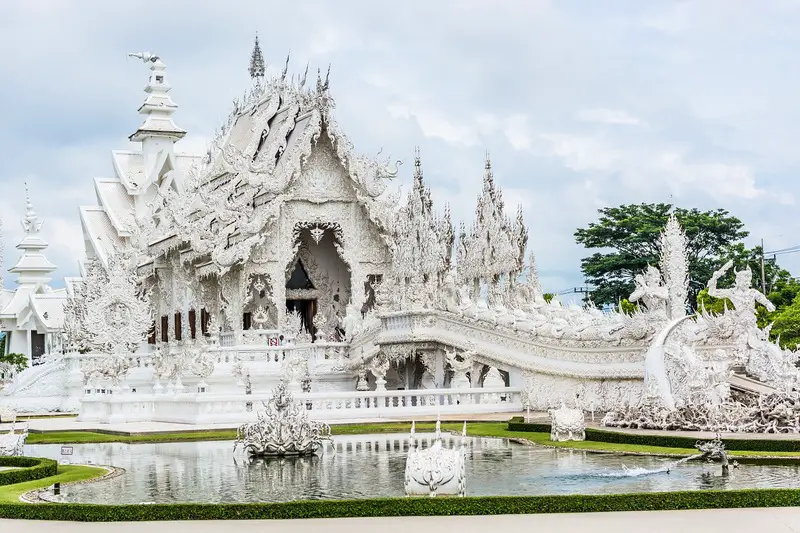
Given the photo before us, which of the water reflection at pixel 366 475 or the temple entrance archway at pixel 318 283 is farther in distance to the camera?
the temple entrance archway at pixel 318 283

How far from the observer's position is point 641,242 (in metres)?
43.4

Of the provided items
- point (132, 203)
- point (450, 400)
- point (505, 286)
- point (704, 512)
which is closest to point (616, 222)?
point (505, 286)

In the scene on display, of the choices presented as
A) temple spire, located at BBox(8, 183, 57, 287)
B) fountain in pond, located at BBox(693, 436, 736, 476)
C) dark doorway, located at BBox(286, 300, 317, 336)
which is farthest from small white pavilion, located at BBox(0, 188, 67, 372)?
fountain in pond, located at BBox(693, 436, 736, 476)

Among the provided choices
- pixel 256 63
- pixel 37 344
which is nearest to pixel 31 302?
pixel 37 344

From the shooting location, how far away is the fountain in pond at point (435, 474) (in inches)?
451

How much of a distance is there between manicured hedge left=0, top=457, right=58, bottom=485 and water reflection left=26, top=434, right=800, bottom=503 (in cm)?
73

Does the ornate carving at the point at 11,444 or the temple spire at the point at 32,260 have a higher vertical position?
the temple spire at the point at 32,260

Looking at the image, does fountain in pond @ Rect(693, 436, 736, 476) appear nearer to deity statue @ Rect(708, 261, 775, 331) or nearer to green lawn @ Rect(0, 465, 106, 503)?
deity statue @ Rect(708, 261, 775, 331)

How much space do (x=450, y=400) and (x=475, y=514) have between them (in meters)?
13.6

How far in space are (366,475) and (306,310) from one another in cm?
2002

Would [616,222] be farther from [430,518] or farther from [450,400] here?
[430,518]

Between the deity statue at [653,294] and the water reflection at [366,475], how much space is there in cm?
505

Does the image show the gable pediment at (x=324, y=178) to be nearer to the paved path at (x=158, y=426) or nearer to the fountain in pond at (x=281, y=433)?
the paved path at (x=158, y=426)

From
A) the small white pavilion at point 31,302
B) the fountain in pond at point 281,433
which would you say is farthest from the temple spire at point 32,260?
the fountain in pond at point 281,433
